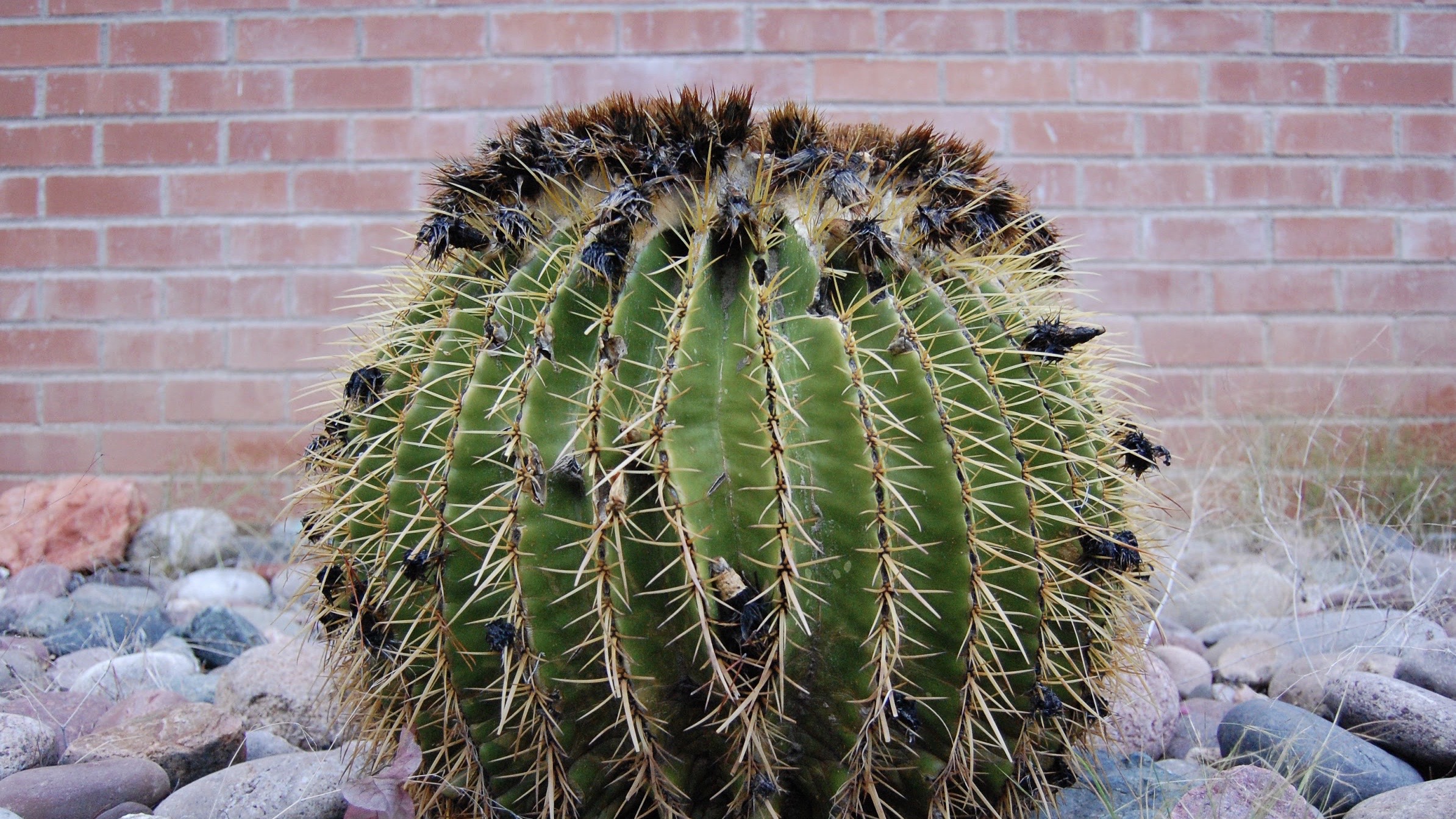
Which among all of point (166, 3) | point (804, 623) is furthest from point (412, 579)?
point (166, 3)

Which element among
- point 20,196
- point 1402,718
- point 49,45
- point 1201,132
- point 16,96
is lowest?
point 1402,718

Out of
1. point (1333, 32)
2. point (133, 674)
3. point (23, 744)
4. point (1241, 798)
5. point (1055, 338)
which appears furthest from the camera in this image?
point (1333, 32)

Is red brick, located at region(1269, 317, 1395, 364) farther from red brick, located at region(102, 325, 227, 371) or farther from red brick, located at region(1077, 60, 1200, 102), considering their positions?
red brick, located at region(102, 325, 227, 371)

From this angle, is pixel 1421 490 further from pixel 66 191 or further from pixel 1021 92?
pixel 66 191

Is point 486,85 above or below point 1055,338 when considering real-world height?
above

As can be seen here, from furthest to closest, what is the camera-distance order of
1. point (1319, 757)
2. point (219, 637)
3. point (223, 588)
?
point (223, 588) < point (219, 637) < point (1319, 757)

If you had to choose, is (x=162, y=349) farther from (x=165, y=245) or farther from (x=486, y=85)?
(x=486, y=85)

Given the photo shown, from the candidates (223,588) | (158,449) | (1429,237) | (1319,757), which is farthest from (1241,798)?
(158,449)
